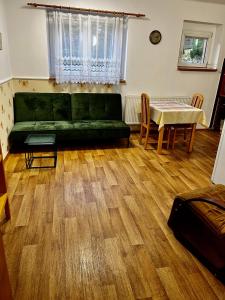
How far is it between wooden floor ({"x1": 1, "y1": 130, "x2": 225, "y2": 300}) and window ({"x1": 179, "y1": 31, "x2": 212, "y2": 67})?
7.91 feet

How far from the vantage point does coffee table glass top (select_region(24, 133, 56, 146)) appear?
2.86 m

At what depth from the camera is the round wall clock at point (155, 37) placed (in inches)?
155

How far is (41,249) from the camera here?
1.73 m

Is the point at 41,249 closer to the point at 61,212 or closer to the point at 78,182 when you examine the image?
the point at 61,212

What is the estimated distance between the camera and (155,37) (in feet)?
13.0

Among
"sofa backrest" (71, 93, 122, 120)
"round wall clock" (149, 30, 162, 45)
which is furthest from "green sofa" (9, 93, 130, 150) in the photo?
"round wall clock" (149, 30, 162, 45)

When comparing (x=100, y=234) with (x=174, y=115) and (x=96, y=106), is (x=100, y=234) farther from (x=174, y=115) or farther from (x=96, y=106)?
(x=96, y=106)

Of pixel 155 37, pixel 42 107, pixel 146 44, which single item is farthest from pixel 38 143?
pixel 155 37

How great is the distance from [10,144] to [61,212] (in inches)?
67.4

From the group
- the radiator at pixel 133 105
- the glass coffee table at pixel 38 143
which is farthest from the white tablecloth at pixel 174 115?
the glass coffee table at pixel 38 143

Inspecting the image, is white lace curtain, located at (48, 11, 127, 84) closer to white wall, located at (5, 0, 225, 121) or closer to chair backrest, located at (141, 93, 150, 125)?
white wall, located at (5, 0, 225, 121)

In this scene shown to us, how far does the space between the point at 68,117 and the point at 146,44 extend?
192 cm

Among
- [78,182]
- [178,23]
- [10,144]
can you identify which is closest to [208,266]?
[78,182]

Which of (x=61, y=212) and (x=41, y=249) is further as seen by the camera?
(x=61, y=212)
